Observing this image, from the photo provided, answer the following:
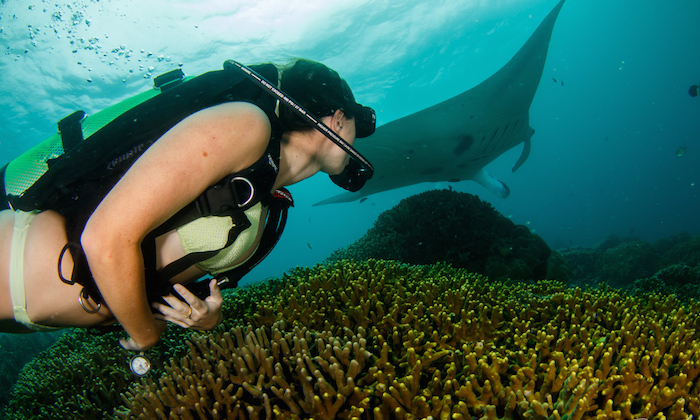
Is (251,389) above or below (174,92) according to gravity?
below

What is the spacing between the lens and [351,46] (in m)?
26.8

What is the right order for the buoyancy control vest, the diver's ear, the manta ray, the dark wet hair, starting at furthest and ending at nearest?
the manta ray < the diver's ear < the dark wet hair < the buoyancy control vest

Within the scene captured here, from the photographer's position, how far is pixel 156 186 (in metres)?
1.14

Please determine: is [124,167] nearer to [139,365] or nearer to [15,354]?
[139,365]

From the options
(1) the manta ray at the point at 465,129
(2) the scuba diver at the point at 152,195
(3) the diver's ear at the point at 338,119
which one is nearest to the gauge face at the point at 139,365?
(2) the scuba diver at the point at 152,195

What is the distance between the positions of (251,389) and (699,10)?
96.9 m

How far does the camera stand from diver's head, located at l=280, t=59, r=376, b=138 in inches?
69.8

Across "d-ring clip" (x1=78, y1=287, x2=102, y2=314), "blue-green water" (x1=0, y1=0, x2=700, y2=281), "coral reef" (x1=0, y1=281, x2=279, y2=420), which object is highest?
Result: "blue-green water" (x1=0, y1=0, x2=700, y2=281)

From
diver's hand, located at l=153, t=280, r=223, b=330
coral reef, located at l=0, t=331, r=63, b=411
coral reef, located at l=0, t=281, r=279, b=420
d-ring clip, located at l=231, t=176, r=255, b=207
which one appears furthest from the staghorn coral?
coral reef, located at l=0, t=331, r=63, b=411

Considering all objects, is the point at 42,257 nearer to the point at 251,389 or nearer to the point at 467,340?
the point at 251,389

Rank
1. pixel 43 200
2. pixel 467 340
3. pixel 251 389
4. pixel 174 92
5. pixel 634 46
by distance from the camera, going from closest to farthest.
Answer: pixel 43 200, pixel 174 92, pixel 251 389, pixel 467 340, pixel 634 46

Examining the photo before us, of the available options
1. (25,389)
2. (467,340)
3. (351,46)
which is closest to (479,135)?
(467,340)

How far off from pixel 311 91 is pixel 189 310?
5.08 ft

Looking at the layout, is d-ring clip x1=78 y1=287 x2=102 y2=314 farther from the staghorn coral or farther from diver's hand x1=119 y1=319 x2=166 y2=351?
the staghorn coral
